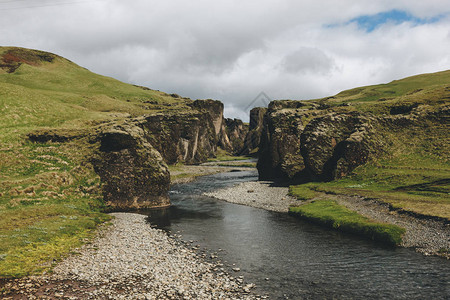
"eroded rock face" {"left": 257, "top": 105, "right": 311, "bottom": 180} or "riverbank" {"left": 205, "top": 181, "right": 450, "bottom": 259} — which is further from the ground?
"eroded rock face" {"left": 257, "top": 105, "right": 311, "bottom": 180}

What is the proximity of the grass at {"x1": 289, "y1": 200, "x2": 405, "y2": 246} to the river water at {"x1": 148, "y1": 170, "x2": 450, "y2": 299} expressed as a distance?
1555 millimetres

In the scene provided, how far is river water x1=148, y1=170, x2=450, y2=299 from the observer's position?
19.5m

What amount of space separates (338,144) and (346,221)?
41.8 metres

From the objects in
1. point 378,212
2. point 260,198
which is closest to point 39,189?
point 260,198

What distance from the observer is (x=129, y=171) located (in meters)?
49.7

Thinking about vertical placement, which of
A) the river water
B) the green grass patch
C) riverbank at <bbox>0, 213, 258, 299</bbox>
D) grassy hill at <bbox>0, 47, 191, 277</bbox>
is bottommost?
the river water

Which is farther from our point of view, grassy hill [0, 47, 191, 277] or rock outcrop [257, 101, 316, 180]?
rock outcrop [257, 101, 316, 180]

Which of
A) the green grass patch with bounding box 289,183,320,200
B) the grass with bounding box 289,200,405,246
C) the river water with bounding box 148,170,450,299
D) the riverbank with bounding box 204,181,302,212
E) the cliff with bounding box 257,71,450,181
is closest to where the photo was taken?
the river water with bounding box 148,170,450,299

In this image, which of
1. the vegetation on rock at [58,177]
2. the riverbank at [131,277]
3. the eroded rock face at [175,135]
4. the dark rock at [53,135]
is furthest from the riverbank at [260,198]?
the eroded rock face at [175,135]

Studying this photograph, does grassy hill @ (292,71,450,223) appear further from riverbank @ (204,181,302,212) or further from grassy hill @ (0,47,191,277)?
grassy hill @ (0,47,191,277)

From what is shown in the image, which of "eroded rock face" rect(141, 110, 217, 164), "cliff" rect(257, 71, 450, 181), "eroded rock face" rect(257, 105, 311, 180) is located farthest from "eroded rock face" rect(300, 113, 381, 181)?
"eroded rock face" rect(141, 110, 217, 164)

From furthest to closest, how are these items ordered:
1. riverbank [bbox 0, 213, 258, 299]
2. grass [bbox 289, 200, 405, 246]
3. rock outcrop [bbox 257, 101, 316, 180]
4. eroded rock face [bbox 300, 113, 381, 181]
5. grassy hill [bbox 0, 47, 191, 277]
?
1. rock outcrop [bbox 257, 101, 316, 180]
2. eroded rock face [bbox 300, 113, 381, 181]
3. grass [bbox 289, 200, 405, 246]
4. grassy hill [bbox 0, 47, 191, 277]
5. riverbank [bbox 0, 213, 258, 299]

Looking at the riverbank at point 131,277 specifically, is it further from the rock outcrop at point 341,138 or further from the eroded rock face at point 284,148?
the eroded rock face at point 284,148

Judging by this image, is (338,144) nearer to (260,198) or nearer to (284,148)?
(284,148)
